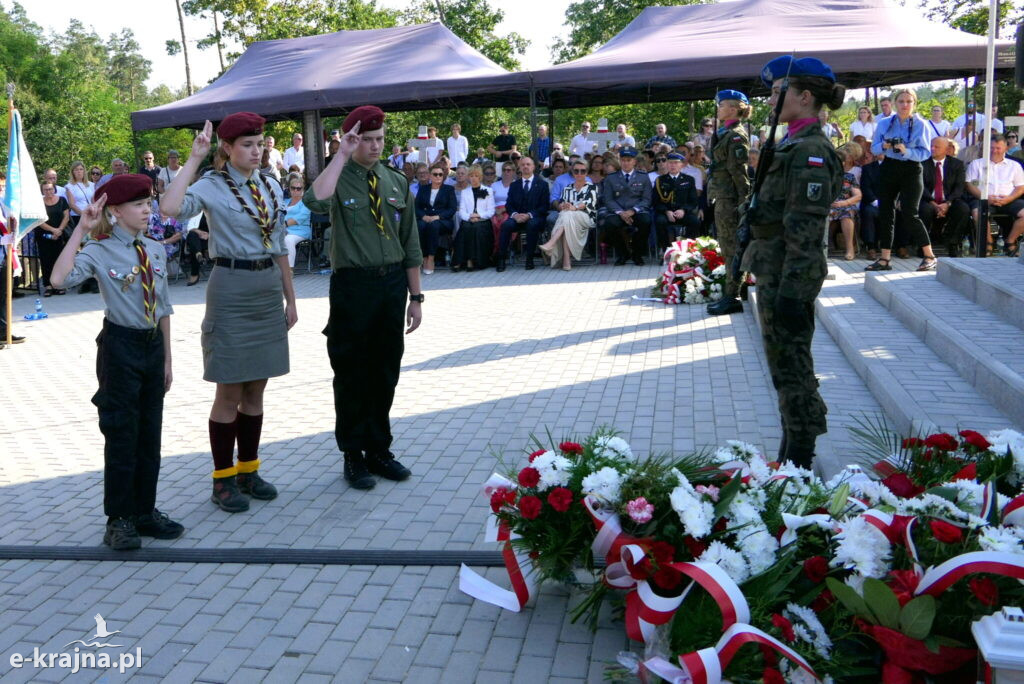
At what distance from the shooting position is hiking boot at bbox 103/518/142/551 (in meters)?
4.57

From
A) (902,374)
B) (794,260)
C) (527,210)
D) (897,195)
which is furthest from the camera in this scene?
(527,210)

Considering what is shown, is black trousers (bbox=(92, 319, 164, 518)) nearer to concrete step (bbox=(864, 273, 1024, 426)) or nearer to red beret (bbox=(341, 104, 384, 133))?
red beret (bbox=(341, 104, 384, 133))

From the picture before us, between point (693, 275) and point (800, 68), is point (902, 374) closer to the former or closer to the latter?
point (800, 68)

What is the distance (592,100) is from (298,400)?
13.0 m

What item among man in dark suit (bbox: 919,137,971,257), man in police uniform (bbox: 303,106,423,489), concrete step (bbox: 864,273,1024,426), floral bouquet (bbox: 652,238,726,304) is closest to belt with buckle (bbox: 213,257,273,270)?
man in police uniform (bbox: 303,106,423,489)

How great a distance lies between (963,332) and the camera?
6918 mm

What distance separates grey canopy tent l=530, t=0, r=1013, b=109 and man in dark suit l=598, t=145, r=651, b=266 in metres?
1.65

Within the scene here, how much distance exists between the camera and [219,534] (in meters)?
4.80

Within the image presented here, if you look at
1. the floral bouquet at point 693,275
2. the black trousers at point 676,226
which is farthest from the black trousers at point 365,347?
the black trousers at point 676,226

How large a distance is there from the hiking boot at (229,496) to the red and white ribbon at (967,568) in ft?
Answer: 11.3

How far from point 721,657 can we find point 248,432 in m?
3.12

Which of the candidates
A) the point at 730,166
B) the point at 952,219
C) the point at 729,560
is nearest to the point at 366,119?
the point at 729,560

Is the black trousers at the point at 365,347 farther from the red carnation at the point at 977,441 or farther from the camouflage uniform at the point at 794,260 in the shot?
the red carnation at the point at 977,441

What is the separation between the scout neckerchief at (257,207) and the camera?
484 cm
